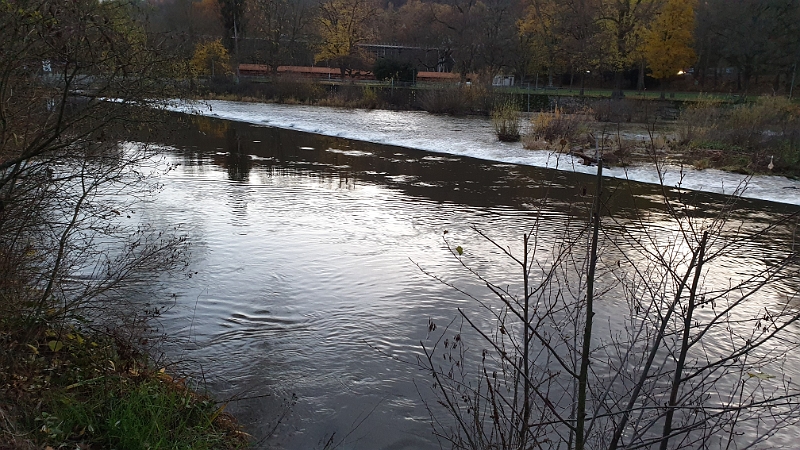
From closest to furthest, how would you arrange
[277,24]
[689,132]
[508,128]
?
1. [689,132]
2. [508,128]
3. [277,24]

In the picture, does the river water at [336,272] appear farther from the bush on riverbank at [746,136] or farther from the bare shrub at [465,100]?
the bare shrub at [465,100]

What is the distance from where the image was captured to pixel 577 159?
66.3 ft

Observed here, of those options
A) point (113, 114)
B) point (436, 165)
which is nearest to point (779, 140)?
point (436, 165)

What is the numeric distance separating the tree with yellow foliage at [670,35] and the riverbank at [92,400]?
52.5 metres

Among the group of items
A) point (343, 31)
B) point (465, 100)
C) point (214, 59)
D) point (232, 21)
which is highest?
point (232, 21)

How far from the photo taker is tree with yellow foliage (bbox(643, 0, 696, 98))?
49938mm

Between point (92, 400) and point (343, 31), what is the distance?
59.9 meters

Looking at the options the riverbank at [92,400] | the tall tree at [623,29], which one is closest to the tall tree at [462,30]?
the tall tree at [623,29]

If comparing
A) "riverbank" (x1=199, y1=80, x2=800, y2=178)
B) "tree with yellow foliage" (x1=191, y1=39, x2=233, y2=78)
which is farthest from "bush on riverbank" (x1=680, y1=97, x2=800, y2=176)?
"tree with yellow foliage" (x1=191, y1=39, x2=233, y2=78)

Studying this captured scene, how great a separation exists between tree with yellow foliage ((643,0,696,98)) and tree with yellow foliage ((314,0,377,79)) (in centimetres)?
2672

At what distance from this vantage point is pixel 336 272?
8.63m

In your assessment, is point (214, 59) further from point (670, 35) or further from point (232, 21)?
point (670, 35)

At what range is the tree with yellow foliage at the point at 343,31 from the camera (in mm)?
60250

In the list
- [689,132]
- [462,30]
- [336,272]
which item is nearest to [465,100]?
[689,132]
